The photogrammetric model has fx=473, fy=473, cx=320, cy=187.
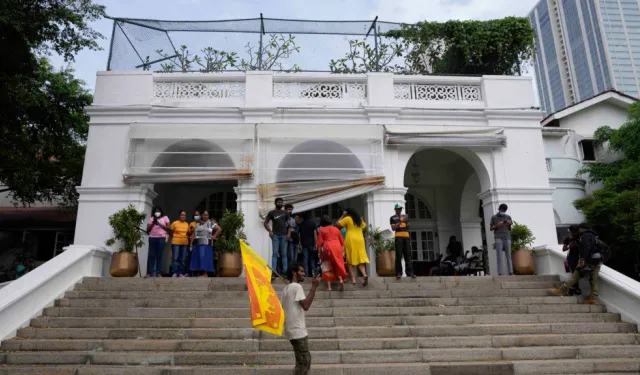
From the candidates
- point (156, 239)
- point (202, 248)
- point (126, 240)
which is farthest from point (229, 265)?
point (126, 240)

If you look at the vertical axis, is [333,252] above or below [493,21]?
below

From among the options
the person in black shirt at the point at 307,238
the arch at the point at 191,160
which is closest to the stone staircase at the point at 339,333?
the person in black shirt at the point at 307,238

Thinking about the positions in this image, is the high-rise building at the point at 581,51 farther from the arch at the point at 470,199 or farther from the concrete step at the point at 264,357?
the concrete step at the point at 264,357

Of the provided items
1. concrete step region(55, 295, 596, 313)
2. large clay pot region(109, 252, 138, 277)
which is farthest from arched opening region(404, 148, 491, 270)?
large clay pot region(109, 252, 138, 277)

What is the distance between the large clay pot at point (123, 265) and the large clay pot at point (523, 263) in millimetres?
7760

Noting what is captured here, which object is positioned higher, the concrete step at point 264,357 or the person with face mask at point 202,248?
the person with face mask at point 202,248

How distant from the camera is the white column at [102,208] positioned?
35.1ft

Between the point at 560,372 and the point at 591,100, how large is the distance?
1471 cm

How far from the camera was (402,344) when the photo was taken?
629 centimetres

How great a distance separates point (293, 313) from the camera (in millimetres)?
5012

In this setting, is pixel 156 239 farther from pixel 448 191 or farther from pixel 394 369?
pixel 448 191

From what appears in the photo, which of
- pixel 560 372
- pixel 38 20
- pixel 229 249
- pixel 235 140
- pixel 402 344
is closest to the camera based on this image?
pixel 560 372

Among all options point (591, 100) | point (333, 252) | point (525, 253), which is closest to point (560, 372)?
point (333, 252)

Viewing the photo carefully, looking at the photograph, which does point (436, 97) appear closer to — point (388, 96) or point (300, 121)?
point (388, 96)
